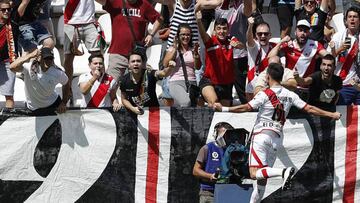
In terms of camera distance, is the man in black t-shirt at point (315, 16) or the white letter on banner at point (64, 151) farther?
the man in black t-shirt at point (315, 16)

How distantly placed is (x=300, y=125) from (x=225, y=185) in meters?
1.72

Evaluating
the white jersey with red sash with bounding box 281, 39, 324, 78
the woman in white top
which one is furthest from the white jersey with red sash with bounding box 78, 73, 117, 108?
the white jersey with red sash with bounding box 281, 39, 324, 78

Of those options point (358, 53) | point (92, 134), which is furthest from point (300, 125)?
point (92, 134)

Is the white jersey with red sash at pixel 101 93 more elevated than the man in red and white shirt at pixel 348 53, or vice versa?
the man in red and white shirt at pixel 348 53

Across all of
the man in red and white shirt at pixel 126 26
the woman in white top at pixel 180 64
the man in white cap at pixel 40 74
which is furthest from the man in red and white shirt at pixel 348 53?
the man in white cap at pixel 40 74

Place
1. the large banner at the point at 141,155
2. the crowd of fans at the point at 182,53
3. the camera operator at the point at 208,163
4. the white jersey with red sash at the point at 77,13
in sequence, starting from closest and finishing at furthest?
the camera operator at the point at 208,163
the large banner at the point at 141,155
the crowd of fans at the point at 182,53
the white jersey with red sash at the point at 77,13

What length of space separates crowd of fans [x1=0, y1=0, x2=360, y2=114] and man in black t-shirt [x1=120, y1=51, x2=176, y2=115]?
0.01 metres

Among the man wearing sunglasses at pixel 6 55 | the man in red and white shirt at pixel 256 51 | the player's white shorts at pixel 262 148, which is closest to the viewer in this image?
the player's white shorts at pixel 262 148

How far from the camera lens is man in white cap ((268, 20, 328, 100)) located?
11984 mm

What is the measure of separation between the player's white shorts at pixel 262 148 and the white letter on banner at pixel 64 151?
1771 millimetres

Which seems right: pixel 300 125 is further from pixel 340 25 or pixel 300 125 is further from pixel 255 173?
pixel 340 25

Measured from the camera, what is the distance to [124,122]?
11.3 m

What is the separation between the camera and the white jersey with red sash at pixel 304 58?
11984 mm

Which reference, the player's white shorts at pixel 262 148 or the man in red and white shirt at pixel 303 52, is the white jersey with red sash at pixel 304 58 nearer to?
the man in red and white shirt at pixel 303 52
